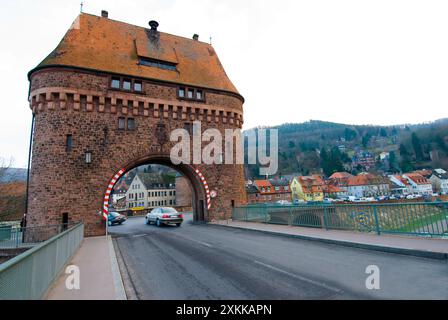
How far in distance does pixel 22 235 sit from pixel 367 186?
9931 centimetres

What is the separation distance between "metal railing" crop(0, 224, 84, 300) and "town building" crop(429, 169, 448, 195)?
118m

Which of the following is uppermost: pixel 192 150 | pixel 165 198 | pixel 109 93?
pixel 109 93

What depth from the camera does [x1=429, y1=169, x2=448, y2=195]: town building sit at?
3636 inches

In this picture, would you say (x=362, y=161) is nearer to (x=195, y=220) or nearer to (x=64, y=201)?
(x=195, y=220)

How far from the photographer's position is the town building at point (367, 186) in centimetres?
8644

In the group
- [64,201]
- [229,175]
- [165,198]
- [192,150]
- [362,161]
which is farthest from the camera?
[362,161]

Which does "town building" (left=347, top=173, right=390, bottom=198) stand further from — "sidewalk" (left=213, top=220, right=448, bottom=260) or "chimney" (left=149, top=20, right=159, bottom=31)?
"sidewalk" (left=213, top=220, right=448, bottom=260)

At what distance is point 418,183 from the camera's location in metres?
91.3

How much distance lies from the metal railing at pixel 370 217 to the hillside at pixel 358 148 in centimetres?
8948

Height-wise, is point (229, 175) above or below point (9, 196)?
above

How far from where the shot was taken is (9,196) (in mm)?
20031
